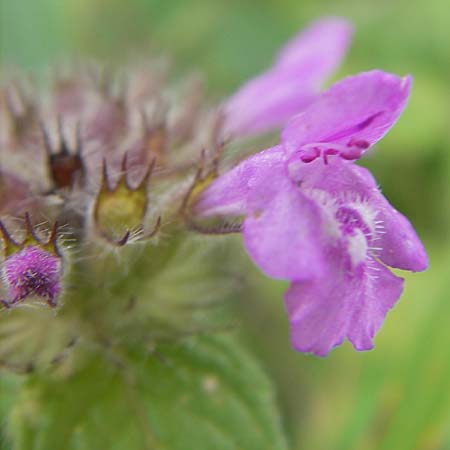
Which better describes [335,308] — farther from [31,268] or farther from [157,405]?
[157,405]

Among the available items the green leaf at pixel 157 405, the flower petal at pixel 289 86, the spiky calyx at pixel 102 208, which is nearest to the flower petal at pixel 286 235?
the spiky calyx at pixel 102 208

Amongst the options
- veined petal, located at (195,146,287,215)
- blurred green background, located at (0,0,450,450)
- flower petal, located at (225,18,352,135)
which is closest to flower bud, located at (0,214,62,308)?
veined petal, located at (195,146,287,215)

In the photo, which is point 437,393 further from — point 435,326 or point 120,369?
point 120,369

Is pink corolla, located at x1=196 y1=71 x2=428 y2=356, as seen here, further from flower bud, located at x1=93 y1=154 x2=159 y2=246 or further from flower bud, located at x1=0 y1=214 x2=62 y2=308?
flower bud, located at x1=0 y1=214 x2=62 y2=308

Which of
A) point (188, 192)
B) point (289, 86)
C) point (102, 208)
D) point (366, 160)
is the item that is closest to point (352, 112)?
point (188, 192)

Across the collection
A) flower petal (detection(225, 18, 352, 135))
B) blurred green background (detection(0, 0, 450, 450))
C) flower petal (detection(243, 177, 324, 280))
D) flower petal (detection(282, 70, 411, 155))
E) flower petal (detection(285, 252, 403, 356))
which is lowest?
blurred green background (detection(0, 0, 450, 450))

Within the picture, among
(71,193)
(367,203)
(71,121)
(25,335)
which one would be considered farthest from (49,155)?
(367,203)
